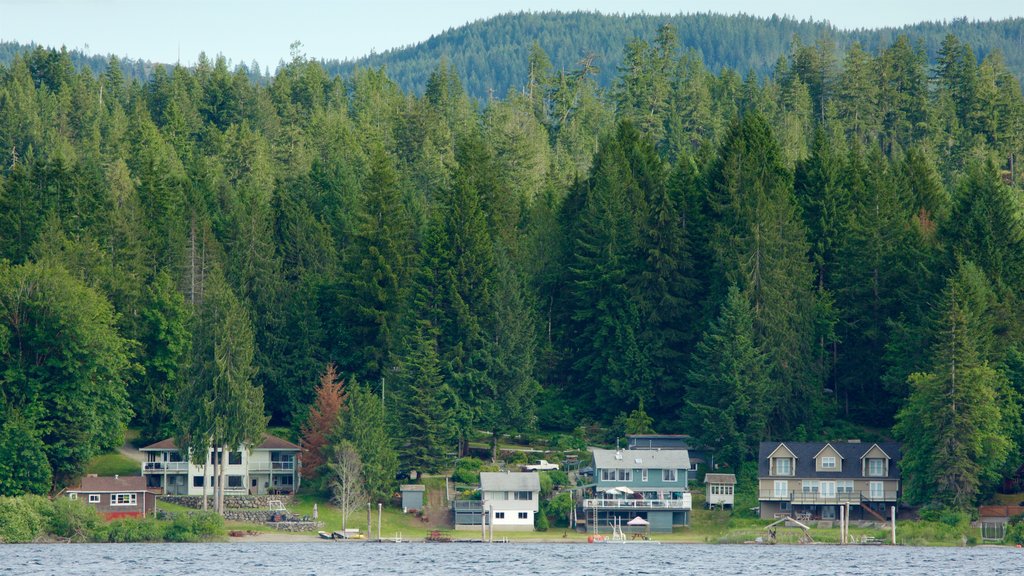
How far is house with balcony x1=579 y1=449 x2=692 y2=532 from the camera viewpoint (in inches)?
3954

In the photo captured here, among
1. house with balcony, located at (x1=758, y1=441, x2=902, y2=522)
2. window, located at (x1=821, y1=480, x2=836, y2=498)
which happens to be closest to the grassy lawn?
A: house with balcony, located at (x1=758, y1=441, x2=902, y2=522)

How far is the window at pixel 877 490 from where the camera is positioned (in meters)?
101

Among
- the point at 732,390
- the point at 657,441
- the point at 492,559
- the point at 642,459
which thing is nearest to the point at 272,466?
the point at 642,459

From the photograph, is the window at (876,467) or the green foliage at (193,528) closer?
the green foliage at (193,528)

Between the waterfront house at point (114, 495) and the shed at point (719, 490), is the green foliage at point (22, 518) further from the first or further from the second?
the shed at point (719, 490)

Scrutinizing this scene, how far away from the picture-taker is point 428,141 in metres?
150

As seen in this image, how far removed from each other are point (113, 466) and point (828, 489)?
47.6 meters

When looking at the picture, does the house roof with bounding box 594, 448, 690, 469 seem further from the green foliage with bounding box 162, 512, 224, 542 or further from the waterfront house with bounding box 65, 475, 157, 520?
the waterfront house with bounding box 65, 475, 157, 520

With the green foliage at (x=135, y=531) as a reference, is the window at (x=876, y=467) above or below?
above

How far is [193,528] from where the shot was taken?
93062mm

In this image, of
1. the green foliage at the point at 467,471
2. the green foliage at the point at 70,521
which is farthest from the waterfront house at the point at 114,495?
the green foliage at the point at 467,471

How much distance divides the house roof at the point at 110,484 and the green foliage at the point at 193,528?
5.17 m

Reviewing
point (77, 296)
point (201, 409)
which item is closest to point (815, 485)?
point (201, 409)

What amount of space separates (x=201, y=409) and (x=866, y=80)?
3890 inches
